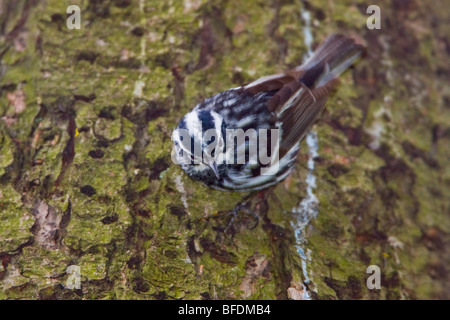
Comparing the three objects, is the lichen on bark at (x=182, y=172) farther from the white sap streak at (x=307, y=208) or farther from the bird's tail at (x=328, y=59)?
the bird's tail at (x=328, y=59)

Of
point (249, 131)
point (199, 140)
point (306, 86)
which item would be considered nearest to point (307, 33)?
point (306, 86)

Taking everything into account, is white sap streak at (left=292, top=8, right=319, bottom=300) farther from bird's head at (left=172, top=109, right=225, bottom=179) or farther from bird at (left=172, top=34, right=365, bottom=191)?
bird's head at (left=172, top=109, right=225, bottom=179)

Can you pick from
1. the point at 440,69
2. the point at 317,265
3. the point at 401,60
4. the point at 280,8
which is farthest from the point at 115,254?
the point at 440,69

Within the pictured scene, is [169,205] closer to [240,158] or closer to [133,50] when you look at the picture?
[240,158]

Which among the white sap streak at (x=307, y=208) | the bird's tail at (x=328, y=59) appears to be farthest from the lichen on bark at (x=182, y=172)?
Result: the bird's tail at (x=328, y=59)

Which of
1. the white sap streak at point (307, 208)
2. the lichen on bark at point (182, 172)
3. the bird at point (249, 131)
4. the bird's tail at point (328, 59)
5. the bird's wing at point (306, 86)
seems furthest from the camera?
the bird's tail at point (328, 59)

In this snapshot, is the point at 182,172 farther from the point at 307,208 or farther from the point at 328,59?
the point at 328,59
